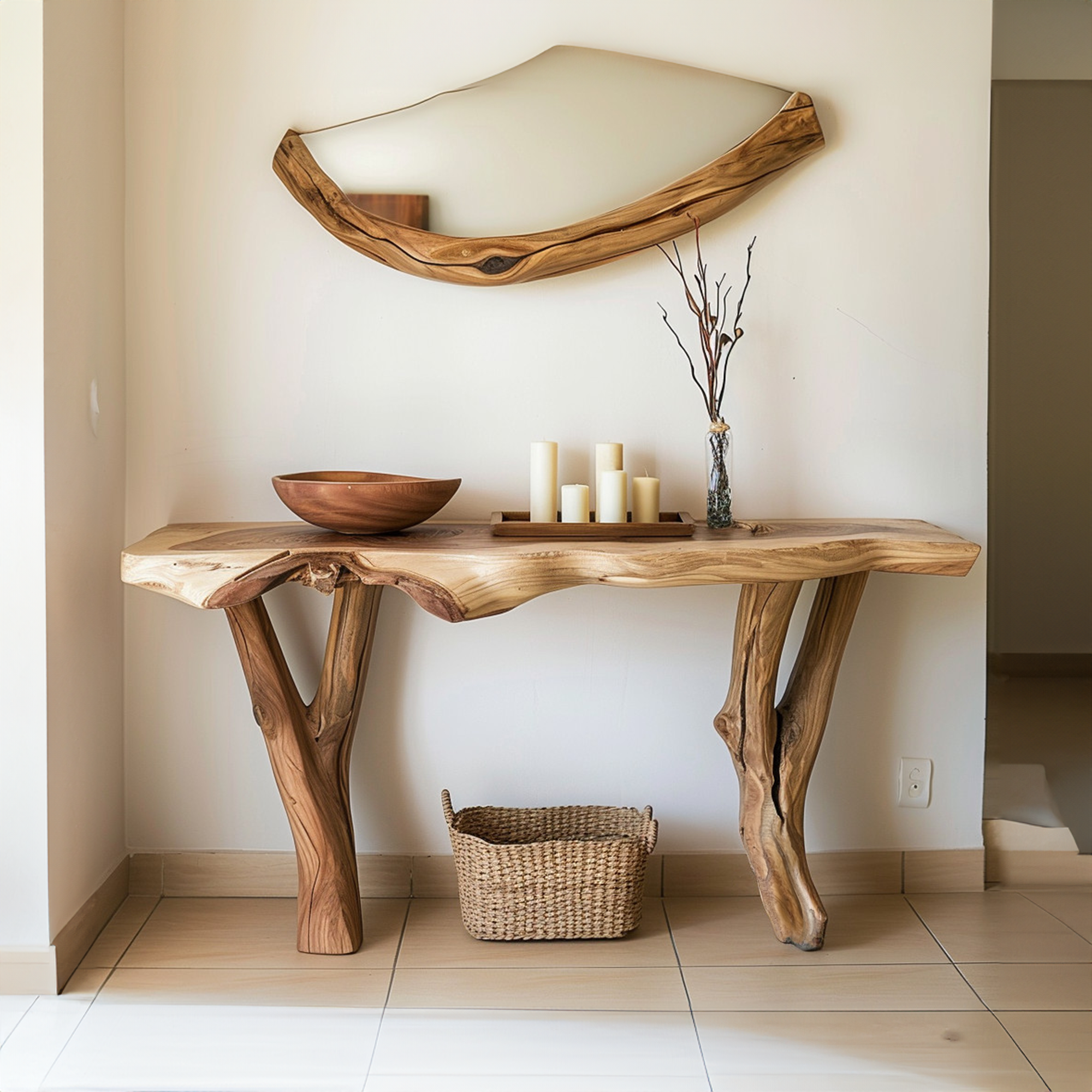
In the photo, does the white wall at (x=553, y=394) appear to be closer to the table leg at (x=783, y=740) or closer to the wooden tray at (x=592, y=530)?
the table leg at (x=783, y=740)

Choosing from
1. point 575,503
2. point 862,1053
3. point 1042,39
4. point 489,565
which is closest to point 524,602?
point 489,565

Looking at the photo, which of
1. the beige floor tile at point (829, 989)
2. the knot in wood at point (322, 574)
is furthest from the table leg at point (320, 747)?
the beige floor tile at point (829, 989)

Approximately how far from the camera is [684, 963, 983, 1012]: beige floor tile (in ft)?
6.20

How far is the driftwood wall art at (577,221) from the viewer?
2168mm

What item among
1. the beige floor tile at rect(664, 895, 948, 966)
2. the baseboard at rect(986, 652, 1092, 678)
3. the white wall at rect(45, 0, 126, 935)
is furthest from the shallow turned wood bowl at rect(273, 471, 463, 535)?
the baseboard at rect(986, 652, 1092, 678)

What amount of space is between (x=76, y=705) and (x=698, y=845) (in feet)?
4.39

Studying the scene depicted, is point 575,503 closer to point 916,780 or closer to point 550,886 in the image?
point 550,886

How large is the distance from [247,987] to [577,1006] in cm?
62

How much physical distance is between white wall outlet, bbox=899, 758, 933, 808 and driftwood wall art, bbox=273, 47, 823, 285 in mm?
1272

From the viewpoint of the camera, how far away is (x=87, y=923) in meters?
2.09

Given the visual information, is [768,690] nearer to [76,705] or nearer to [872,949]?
[872,949]

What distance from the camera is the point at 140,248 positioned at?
2.24 metres

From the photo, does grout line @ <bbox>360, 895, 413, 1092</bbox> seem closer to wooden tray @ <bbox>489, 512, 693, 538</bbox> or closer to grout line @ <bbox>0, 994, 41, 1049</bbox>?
grout line @ <bbox>0, 994, 41, 1049</bbox>

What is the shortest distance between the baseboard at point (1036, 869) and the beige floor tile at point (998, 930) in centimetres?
4
